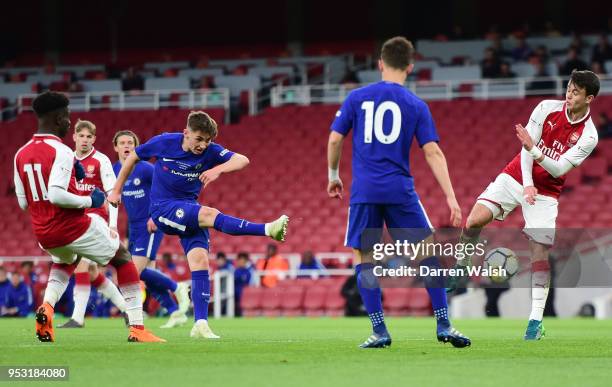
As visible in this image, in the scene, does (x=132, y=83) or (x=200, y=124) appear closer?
(x=200, y=124)

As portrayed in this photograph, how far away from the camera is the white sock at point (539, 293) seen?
35.0 ft

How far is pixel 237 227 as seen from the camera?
10.5 meters

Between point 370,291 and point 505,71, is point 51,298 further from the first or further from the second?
point 505,71

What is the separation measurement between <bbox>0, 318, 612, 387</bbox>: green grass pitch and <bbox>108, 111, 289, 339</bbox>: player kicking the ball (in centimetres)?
61

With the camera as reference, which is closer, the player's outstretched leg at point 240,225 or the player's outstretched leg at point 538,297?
the player's outstretched leg at point 240,225

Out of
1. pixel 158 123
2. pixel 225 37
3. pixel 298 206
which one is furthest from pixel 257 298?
pixel 225 37

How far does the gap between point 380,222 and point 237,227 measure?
1.80 m

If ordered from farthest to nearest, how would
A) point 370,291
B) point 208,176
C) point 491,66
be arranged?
1. point 491,66
2. point 208,176
3. point 370,291

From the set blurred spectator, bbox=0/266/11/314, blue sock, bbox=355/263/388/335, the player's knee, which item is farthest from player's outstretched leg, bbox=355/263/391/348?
blurred spectator, bbox=0/266/11/314

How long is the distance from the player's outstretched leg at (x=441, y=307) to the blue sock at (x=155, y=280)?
19.7 feet

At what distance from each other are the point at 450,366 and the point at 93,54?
1361 inches

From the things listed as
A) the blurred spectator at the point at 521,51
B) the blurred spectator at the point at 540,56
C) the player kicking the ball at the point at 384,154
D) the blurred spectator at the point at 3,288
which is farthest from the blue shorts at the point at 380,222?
the blurred spectator at the point at 521,51

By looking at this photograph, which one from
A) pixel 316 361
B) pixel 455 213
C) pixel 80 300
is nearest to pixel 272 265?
pixel 80 300

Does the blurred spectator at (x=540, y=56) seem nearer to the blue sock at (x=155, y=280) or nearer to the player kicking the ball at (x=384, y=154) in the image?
the blue sock at (x=155, y=280)
